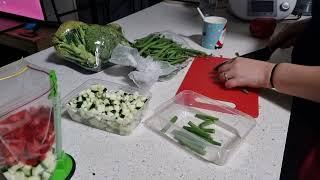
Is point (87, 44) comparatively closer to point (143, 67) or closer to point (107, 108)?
point (143, 67)

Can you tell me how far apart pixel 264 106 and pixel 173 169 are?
0.34 meters

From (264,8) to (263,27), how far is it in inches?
6.7

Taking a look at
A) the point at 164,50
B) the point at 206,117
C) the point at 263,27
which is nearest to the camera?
the point at 206,117

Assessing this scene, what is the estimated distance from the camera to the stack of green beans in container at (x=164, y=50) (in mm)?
962

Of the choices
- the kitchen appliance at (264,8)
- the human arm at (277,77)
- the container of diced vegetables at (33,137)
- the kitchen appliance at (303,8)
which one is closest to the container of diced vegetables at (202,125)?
the human arm at (277,77)

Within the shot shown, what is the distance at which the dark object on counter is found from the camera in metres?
1.15

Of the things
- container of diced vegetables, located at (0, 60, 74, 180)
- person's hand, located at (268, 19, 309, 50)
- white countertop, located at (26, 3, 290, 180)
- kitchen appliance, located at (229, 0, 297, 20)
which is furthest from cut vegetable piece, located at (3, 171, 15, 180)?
kitchen appliance, located at (229, 0, 297, 20)

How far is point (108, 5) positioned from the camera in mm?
1771

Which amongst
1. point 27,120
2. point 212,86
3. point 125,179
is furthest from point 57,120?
point 212,86

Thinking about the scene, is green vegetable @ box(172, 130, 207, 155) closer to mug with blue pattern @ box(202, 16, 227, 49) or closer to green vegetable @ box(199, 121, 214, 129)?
green vegetable @ box(199, 121, 214, 129)

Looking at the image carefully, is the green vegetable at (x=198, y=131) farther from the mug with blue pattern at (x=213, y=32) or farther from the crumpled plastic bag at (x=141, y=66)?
the mug with blue pattern at (x=213, y=32)

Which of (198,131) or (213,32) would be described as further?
(213,32)

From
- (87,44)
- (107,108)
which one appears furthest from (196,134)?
(87,44)

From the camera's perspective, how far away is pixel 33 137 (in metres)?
0.52
